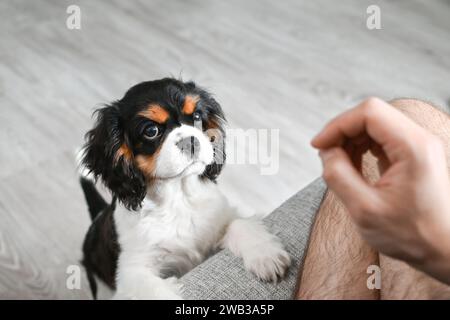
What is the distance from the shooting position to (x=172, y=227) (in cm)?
132

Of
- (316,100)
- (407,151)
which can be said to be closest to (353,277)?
(407,151)

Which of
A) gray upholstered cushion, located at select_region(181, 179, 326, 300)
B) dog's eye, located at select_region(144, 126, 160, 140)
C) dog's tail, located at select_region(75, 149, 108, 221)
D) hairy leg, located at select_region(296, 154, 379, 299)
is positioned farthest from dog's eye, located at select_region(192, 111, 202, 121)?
dog's tail, located at select_region(75, 149, 108, 221)

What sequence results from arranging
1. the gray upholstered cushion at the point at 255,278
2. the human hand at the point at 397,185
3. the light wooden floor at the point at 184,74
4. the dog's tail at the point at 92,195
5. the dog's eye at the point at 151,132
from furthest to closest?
the light wooden floor at the point at 184,74, the dog's tail at the point at 92,195, the dog's eye at the point at 151,132, the gray upholstered cushion at the point at 255,278, the human hand at the point at 397,185

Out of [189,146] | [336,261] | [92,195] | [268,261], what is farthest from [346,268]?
[92,195]

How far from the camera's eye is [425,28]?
310 cm

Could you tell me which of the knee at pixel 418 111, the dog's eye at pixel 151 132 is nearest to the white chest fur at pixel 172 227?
the dog's eye at pixel 151 132

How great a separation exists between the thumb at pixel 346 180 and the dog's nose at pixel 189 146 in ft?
1.92

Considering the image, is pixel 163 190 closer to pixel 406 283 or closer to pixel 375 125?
pixel 406 283

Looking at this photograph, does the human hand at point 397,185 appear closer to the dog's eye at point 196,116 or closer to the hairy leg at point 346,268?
the hairy leg at point 346,268

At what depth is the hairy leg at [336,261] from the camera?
2.70 feet

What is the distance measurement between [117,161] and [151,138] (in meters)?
0.11

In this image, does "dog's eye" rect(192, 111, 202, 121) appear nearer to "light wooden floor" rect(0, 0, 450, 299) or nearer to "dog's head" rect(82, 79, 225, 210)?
"dog's head" rect(82, 79, 225, 210)
